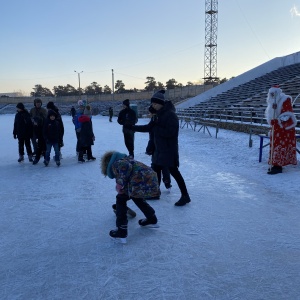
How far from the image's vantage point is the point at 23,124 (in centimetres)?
725

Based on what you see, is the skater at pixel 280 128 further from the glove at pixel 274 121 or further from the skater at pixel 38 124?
the skater at pixel 38 124

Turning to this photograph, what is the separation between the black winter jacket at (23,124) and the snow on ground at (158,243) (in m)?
1.81

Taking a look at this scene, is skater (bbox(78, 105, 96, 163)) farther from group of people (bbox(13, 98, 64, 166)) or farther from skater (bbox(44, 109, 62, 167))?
skater (bbox(44, 109, 62, 167))

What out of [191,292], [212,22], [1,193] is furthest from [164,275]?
[212,22]

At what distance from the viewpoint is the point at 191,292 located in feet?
7.49

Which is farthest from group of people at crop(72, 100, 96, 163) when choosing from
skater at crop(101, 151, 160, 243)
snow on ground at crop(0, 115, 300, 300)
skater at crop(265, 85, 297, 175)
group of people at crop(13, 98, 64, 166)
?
skater at crop(101, 151, 160, 243)

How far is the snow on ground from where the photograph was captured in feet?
7.71

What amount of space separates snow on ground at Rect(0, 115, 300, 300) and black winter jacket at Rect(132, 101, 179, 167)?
67cm

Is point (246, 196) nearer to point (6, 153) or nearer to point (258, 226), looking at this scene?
point (258, 226)

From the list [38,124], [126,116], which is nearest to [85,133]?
[38,124]

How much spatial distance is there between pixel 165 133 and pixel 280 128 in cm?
295

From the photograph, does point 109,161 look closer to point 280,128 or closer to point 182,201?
point 182,201

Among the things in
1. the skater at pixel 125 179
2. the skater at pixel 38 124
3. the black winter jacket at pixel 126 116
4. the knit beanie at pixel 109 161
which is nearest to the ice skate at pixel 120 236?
the skater at pixel 125 179

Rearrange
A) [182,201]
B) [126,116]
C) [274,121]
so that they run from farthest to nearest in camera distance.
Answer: [126,116], [274,121], [182,201]
